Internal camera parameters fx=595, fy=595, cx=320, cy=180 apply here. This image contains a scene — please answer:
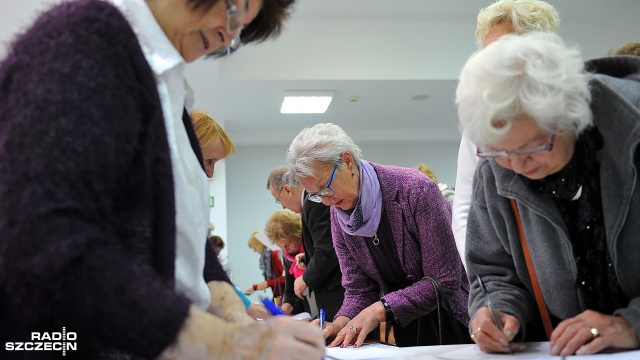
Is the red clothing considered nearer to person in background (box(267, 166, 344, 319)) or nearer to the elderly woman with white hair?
person in background (box(267, 166, 344, 319))

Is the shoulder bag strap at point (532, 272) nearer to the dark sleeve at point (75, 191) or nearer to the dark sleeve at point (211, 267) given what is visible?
the dark sleeve at point (211, 267)

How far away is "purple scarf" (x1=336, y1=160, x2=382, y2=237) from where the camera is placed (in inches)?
86.6

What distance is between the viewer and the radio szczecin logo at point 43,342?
2.42 ft

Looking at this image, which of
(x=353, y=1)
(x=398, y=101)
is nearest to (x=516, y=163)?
(x=353, y=1)

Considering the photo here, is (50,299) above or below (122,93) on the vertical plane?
below

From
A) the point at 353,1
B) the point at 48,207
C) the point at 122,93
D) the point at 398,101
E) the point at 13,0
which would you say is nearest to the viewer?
the point at 48,207

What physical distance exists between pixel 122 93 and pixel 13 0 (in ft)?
12.9

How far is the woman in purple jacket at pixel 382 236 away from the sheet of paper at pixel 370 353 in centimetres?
26

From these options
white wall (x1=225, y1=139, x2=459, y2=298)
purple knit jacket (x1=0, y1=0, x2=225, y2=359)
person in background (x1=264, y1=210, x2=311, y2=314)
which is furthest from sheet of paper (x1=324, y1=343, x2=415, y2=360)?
white wall (x1=225, y1=139, x2=459, y2=298)

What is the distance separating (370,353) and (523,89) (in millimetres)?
758

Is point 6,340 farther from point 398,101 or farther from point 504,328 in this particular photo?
point 398,101

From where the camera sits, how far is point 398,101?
7.61 metres

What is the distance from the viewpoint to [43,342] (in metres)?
0.74

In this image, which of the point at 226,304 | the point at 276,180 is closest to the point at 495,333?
the point at 226,304
